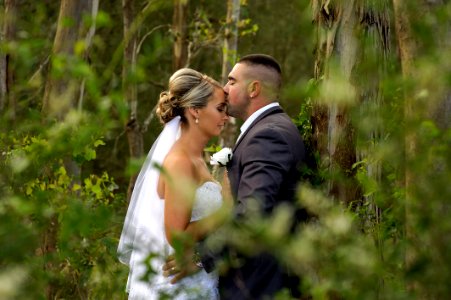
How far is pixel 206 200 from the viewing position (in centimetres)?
534

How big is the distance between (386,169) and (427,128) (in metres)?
0.40

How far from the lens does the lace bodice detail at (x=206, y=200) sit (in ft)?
17.4

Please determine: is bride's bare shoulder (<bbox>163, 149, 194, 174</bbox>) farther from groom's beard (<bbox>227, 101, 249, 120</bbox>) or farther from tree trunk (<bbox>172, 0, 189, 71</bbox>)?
tree trunk (<bbox>172, 0, 189, 71</bbox>)

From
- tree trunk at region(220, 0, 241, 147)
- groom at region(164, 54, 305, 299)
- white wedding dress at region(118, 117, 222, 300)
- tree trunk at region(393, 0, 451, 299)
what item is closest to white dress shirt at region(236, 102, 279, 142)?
groom at region(164, 54, 305, 299)

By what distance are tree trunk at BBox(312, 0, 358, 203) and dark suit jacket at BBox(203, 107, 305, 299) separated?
146 millimetres

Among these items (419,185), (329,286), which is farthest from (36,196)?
(419,185)

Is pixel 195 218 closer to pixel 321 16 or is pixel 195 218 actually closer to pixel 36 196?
pixel 321 16

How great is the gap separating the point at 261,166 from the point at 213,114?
571mm

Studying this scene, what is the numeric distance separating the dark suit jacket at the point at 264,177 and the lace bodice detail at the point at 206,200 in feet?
0.46

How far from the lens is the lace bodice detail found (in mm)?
5289

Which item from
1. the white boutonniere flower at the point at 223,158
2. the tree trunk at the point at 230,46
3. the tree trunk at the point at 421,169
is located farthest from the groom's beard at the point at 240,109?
the tree trunk at the point at 230,46

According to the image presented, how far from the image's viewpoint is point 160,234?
537cm

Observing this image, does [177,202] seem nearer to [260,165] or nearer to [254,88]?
[260,165]

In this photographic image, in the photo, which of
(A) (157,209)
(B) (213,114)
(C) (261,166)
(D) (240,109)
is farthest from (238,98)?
(A) (157,209)
